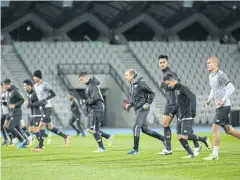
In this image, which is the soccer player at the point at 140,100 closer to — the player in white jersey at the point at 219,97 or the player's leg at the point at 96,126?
the player's leg at the point at 96,126

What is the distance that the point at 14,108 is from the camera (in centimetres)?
2388

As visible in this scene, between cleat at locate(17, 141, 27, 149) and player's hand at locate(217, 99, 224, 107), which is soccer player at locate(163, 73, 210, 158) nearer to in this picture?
player's hand at locate(217, 99, 224, 107)

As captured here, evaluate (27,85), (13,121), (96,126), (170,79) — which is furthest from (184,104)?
(13,121)

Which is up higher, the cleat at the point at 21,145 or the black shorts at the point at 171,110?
the black shorts at the point at 171,110

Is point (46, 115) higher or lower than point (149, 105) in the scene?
lower

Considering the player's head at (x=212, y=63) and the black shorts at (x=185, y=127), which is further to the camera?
the black shorts at (x=185, y=127)

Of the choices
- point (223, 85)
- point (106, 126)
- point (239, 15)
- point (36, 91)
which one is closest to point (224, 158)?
point (223, 85)

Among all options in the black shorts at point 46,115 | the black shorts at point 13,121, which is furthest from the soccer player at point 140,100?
the black shorts at point 13,121

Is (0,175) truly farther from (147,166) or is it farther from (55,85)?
(55,85)

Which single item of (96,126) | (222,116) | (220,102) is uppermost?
(220,102)

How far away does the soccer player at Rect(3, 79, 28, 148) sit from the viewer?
23.7 meters

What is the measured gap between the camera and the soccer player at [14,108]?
23.7 m

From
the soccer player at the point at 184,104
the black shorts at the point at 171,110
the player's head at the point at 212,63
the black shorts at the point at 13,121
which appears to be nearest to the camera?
the player's head at the point at 212,63

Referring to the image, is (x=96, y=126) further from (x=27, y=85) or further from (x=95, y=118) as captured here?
(x=27, y=85)
